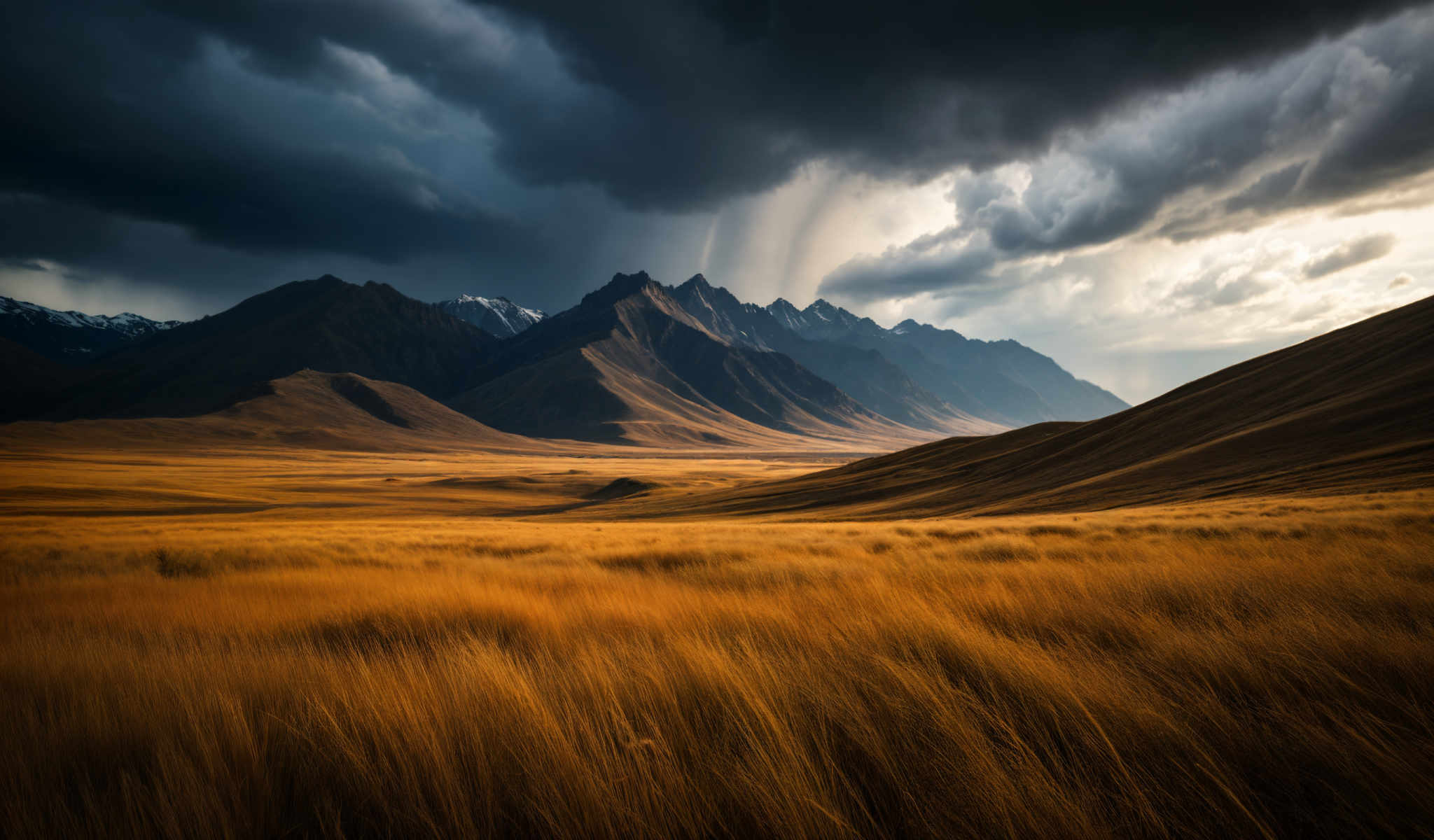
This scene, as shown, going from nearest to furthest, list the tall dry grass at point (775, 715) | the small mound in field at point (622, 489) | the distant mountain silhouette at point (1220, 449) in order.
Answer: the tall dry grass at point (775, 715) < the distant mountain silhouette at point (1220, 449) < the small mound in field at point (622, 489)

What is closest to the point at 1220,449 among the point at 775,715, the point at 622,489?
the point at 775,715

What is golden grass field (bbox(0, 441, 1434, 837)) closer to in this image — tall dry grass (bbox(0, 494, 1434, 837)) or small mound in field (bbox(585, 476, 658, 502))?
tall dry grass (bbox(0, 494, 1434, 837))

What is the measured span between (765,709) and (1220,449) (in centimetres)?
3946

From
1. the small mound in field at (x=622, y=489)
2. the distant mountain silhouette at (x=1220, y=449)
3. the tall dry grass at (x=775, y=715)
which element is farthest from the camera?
the small mound in field at (x=622, y=489)

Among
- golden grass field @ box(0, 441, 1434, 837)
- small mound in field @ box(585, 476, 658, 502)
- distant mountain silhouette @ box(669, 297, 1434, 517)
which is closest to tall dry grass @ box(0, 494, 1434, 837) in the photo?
golden grass field @ box(0, 441, 1434, 837)

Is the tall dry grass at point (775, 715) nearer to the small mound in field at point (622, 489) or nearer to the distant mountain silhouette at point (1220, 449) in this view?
the distant mountain silhouette at point (1220, 449)

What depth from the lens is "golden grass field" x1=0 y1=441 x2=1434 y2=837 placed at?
2.12 meters

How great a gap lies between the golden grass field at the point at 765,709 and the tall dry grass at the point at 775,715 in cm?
2

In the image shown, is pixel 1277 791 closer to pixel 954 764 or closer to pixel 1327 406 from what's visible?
pixel 954 764

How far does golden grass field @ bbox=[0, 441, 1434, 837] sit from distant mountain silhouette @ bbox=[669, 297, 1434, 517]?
2416 cm

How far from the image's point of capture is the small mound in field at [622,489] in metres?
80.0

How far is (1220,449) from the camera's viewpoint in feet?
102

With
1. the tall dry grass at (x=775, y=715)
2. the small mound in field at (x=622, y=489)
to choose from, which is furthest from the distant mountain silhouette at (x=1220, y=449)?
the tall dry grass at (x=775, y=715)

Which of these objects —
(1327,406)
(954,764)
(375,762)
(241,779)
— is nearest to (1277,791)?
(954,764)
